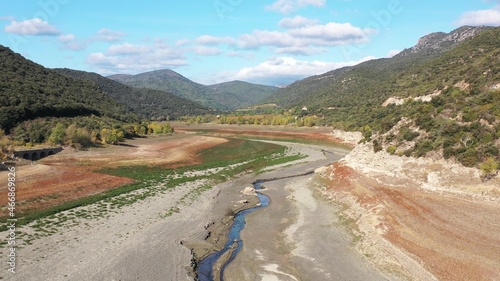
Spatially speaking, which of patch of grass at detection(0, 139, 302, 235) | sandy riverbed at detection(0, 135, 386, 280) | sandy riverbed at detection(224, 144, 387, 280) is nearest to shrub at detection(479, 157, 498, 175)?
sandy riverbed at detection(224, 144, 387, 280)

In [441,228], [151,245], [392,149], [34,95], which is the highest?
[34,95]

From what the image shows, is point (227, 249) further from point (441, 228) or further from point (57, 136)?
point (57, 136)

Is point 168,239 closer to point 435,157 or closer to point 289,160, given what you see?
point 435,157

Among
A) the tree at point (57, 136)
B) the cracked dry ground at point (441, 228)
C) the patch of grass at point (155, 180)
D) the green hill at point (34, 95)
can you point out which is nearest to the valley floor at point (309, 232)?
the cracked dry ground at point (441, 228)

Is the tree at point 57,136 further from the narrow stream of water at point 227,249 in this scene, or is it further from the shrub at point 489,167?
the shrub at point 489,167

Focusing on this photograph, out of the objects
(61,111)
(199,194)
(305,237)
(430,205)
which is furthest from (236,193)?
(61,111)

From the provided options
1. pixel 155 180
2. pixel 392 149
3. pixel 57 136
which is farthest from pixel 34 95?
pixel 392 149

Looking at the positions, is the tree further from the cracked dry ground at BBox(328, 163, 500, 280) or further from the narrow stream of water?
the cracked dry ground at BBox(328, 163, 500, 280)
